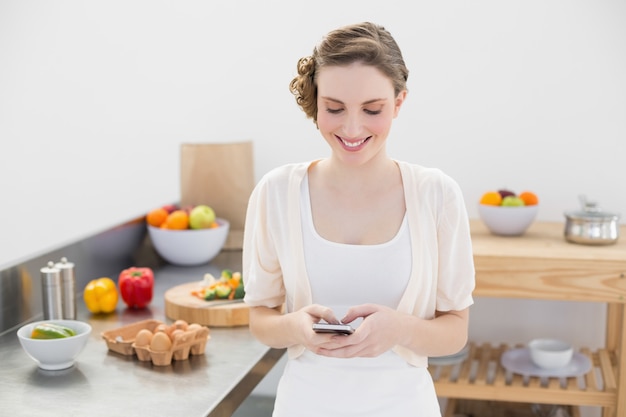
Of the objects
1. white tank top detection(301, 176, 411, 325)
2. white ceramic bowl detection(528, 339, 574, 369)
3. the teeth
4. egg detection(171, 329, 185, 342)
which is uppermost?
the teeth

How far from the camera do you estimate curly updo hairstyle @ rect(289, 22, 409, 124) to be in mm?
1312

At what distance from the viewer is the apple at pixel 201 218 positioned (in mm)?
2646

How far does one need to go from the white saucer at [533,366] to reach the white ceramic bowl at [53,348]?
1.33 m

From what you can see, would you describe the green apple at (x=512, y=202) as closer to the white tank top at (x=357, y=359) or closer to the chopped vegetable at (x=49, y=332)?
the white tank top at (x=357, y=359)

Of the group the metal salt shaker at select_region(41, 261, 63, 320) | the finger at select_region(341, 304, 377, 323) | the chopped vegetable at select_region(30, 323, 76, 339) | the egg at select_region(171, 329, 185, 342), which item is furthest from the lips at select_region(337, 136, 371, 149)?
the metal salt shaker at select_region(41, 261, 63, 320)

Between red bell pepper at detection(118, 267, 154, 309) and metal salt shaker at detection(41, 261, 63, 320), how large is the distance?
0.22 meters

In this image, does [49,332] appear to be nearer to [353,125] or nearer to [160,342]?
[160,342]

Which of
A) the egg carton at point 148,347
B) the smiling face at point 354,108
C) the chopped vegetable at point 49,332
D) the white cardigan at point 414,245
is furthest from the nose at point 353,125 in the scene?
the chopped vegetable at point 49,332

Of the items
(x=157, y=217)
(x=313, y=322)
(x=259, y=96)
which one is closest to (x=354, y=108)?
(x=313, y=322)

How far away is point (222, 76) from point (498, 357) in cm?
137

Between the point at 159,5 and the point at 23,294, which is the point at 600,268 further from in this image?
the point at 159,5

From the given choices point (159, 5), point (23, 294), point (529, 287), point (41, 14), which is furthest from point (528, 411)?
point (41, 14)

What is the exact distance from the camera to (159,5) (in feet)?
9.96

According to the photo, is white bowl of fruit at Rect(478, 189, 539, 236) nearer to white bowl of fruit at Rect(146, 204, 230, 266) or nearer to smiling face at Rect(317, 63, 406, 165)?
white bowl of fruit at Rect(146, 204, 230, 266)
